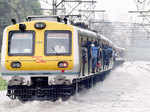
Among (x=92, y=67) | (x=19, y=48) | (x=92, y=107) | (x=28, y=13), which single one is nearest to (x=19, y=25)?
(x=19, y=48)

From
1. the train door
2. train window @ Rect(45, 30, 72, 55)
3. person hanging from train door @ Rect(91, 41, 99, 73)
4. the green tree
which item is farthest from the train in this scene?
the green tree

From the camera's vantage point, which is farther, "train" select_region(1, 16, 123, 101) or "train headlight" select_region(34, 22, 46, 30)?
"train headlight" select_region(34, 22, 46, 30)

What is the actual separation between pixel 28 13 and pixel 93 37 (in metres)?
55.0

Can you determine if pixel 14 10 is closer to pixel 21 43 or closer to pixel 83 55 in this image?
pixel 83 55

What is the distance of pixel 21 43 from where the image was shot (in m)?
14.2

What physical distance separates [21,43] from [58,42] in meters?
1.06

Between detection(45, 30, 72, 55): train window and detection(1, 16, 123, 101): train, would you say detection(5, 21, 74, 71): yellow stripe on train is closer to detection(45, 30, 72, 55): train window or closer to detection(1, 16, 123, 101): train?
detection(1, 16, 123, 101): train

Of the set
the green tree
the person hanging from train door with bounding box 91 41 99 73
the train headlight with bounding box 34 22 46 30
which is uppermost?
the green tree

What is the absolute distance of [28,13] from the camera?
73062 mm

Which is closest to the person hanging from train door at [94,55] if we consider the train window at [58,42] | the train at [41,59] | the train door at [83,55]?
the train door at [83,55]

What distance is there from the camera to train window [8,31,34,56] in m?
14.1

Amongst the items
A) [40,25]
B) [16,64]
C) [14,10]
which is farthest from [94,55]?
[14,10]

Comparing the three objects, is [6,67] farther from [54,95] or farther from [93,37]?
[93,37]

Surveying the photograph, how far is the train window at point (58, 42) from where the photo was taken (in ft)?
46.3
